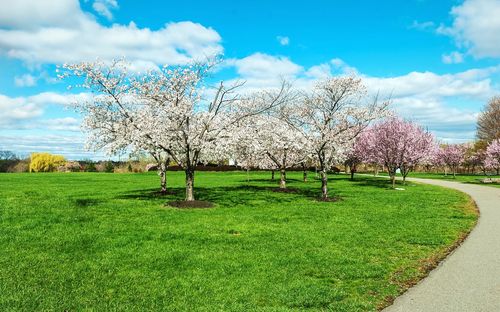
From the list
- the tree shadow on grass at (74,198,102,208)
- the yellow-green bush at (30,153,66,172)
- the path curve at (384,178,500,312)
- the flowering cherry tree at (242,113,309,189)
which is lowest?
the path curve at (384,178,500,312)

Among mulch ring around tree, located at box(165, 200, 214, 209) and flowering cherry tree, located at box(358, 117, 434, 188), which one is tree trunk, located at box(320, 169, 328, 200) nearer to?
mulch ring around tree, located at box(165, 200, 214, 209)

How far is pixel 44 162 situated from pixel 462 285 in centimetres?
7365

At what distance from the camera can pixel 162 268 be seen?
9.88 metres

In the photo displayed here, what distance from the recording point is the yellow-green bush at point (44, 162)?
2734 inches

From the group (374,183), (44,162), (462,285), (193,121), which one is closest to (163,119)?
(193,121)

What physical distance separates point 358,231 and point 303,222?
2.59 m

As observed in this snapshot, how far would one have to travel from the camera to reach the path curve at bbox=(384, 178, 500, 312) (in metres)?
7.27

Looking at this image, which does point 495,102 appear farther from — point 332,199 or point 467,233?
point 467,233

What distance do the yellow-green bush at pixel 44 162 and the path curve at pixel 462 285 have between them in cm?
7117

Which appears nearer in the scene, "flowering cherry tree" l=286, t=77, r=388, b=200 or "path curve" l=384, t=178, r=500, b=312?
"path curve" l=384, t=178, r=500, b=312

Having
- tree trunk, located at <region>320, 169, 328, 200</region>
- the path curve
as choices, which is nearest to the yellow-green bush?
tree trunk, located at <region>320, 169, 328, 200</region>

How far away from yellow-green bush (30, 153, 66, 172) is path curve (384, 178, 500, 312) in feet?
233

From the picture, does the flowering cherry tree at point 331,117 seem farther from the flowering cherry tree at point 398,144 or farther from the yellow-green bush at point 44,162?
the yellow-green bush at point 44,162

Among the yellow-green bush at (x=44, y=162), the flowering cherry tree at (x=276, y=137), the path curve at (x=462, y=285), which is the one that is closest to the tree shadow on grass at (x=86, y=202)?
the flowering cherry tree at (x=276, y=137)
